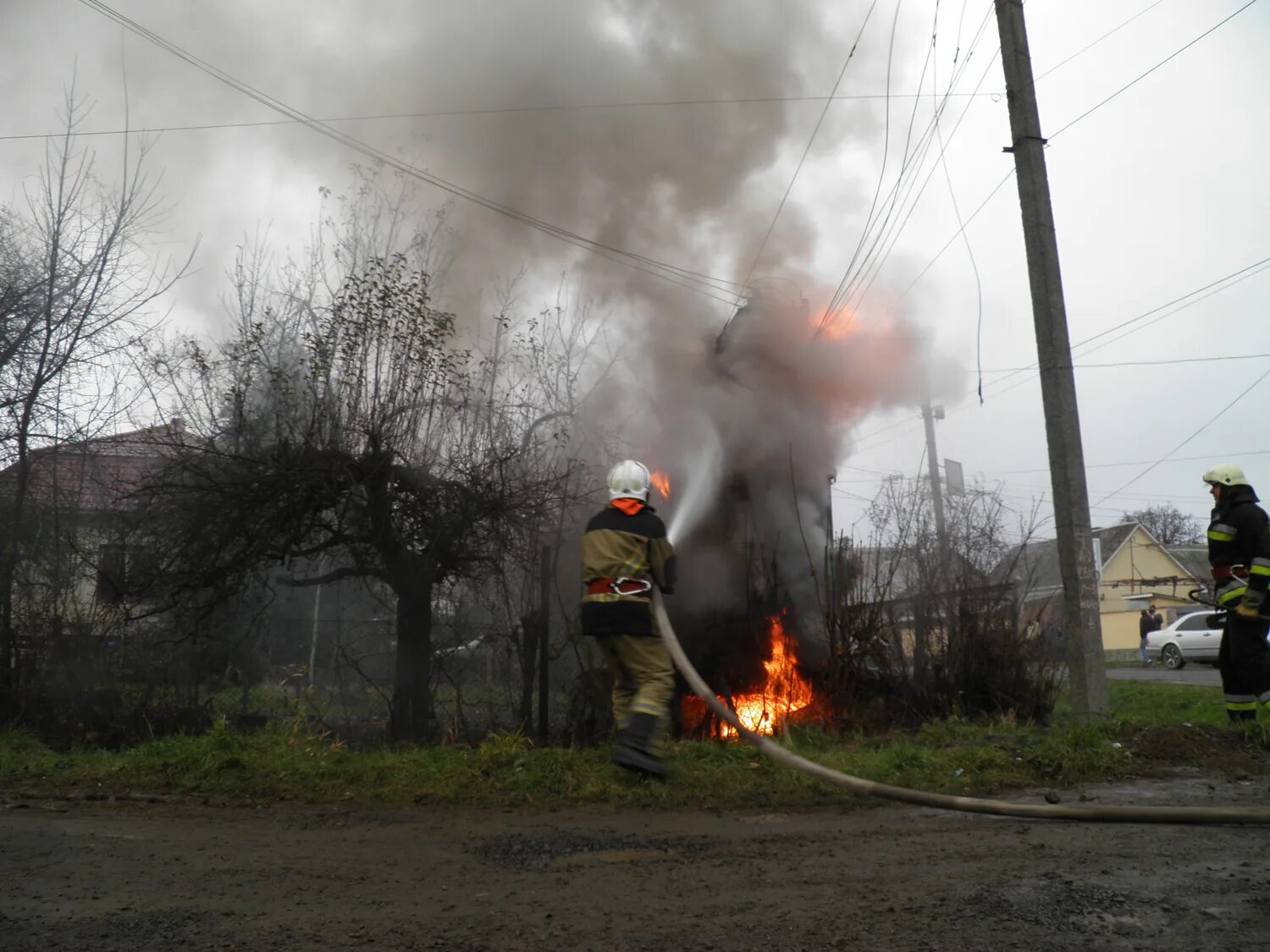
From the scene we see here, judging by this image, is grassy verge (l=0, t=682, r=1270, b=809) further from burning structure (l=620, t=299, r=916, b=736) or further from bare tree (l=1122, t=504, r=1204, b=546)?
bare tree (l=1122, t=504, r=1204, b=546)

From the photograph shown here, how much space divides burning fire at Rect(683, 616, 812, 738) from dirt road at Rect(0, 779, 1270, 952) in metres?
3.31

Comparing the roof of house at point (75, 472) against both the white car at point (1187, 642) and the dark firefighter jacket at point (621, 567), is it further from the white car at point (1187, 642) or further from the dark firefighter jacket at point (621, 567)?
the white car at point (1187, 642)

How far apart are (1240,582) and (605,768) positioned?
5.05m

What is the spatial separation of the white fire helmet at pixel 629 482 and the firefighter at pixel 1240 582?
456 centimetres

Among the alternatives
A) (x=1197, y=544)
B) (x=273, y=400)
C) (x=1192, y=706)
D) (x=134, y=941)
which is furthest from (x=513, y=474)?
(x=1197, y=544)

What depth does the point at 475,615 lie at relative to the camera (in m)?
8.37

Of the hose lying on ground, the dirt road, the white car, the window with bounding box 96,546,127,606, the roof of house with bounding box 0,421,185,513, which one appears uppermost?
the roof of house with bounding box 0,421,185,513

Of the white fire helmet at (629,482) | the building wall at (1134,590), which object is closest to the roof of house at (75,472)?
the white fire helmet at (629,482)

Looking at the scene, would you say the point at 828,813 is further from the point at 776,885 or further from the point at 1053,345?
the point at 1053,345

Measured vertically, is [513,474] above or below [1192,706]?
Answer: above

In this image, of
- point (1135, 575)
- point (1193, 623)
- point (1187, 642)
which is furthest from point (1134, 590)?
point (1187, 642)

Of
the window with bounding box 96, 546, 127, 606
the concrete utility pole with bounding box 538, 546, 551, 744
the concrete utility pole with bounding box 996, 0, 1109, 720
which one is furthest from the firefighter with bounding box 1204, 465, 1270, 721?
the window with bounding box 96, 546, 127, 606

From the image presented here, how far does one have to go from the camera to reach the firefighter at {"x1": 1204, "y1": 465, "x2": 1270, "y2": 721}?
6.68 meters

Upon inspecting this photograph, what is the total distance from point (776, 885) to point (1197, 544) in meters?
64.4
